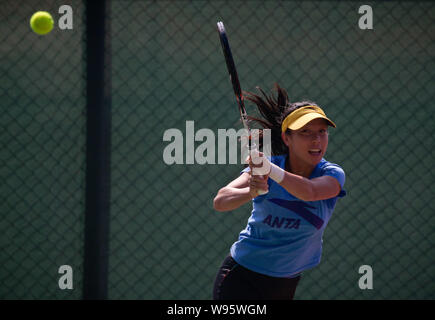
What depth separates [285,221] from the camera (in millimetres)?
Result: 1949

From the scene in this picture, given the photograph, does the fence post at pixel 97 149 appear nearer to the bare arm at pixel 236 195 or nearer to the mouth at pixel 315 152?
the bare arm at pixel 236 195

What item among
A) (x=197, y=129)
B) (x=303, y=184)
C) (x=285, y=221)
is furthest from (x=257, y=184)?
(x=197, y=129)

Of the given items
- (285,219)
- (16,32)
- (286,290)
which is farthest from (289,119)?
(16,32)

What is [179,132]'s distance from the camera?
348 centimetres

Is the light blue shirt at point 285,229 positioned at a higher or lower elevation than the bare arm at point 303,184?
lower

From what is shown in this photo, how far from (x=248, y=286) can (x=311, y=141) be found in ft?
2.05

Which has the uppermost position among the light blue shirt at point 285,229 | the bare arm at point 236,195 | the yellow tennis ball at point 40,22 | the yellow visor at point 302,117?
the yellow tennis ball at point 40,22

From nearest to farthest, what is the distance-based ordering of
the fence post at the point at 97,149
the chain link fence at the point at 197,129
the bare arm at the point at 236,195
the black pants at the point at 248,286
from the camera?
the bare arm at the point at 236,195
the black pants at the point at 248,286
the fence post at the point at 97,149
the chain link fence at the point at 197,129

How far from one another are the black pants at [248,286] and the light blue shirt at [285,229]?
0.03m

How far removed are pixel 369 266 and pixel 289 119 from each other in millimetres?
1671

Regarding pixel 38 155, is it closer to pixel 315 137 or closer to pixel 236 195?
pixel 236 195

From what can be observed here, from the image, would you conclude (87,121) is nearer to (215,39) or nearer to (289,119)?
(289,119)

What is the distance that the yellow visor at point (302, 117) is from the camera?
6.27 ft

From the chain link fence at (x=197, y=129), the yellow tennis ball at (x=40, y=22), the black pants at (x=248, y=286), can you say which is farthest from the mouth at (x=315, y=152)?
the chain link fence at (x=197, y=129)
